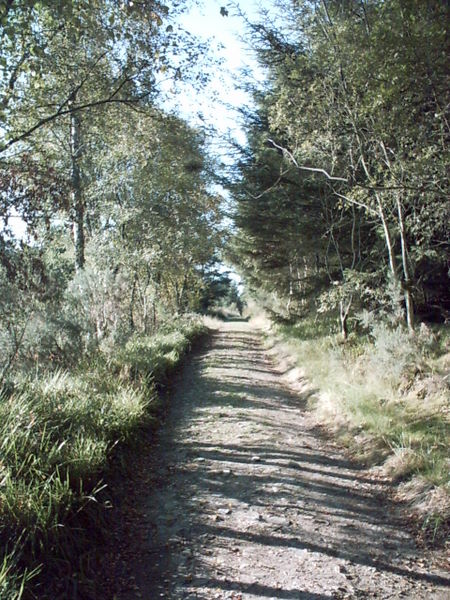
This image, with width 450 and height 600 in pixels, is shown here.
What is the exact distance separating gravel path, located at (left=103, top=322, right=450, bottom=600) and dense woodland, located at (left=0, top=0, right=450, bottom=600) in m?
0.57

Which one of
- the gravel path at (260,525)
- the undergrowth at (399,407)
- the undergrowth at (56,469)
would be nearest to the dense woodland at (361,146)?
the undergrowth at (399,407)

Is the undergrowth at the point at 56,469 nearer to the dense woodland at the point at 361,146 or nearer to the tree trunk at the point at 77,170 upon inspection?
the dense woodland at the point at 361,146

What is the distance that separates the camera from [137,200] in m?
15.1

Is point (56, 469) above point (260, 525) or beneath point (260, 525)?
above

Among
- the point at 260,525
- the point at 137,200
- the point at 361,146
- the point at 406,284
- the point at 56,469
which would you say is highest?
the point at 137,200

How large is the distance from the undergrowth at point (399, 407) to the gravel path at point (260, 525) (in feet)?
1.09

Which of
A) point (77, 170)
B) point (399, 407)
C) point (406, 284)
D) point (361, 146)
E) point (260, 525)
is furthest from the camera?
point (77, 170)

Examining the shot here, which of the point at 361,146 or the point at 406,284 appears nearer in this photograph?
the point at 361,146

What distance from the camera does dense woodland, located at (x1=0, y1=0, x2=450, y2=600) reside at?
490 centimetres

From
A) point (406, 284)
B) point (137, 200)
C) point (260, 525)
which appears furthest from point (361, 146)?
point (137, 200)

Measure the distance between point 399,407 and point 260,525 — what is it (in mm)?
3259

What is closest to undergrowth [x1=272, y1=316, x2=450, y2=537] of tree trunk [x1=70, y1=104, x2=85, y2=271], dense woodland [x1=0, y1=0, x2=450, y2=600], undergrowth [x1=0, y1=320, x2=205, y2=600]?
dense woodland [x1=0, y1=0, x2=450, y2=600]

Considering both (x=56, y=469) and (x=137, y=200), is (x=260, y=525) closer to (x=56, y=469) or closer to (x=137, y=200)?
(x=56, y=469)

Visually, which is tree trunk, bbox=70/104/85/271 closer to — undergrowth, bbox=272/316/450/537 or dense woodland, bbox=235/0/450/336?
dense woodland, bbox=235/0/450/336
